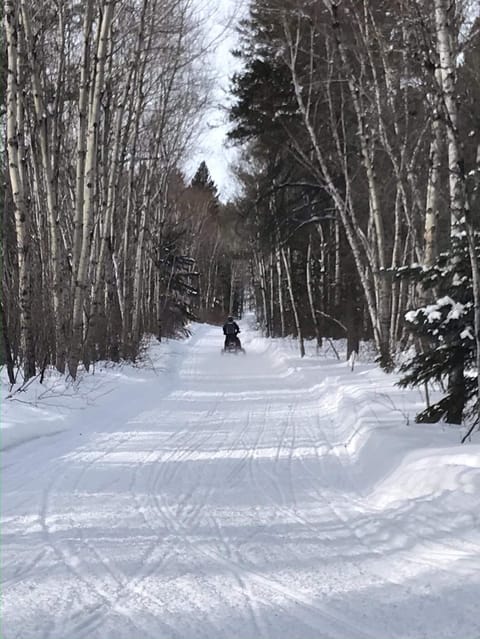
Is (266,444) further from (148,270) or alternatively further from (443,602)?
(148,270)

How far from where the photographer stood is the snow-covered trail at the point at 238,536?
3.09 meters

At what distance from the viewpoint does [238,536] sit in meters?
4.30

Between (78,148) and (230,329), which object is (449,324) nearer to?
(78,148)

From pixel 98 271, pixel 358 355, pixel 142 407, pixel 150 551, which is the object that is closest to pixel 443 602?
pixel 150 551

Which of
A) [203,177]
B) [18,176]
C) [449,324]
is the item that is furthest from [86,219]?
[203,177]

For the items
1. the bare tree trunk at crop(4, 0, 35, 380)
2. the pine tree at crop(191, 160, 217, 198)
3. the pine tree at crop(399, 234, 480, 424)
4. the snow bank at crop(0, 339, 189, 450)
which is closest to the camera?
the pine tree at crop(399, 234, 480, 424)

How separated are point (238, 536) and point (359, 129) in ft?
35.0

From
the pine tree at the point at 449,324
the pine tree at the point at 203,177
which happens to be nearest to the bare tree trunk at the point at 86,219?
the pine tree at the point at 449,324

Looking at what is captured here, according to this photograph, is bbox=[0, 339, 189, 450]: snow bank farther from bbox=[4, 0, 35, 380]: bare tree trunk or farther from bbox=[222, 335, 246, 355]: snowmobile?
bbox=[222, 335, 246, 355]: snowmobile

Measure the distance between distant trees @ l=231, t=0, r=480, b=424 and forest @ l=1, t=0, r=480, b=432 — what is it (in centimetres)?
6

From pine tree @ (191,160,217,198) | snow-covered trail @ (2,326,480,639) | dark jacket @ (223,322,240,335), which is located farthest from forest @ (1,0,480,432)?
pine tree @ (191,160,217,198)

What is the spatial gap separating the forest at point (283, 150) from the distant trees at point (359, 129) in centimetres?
6

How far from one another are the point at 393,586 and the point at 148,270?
89.6ft

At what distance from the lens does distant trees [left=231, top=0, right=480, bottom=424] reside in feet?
31.7
